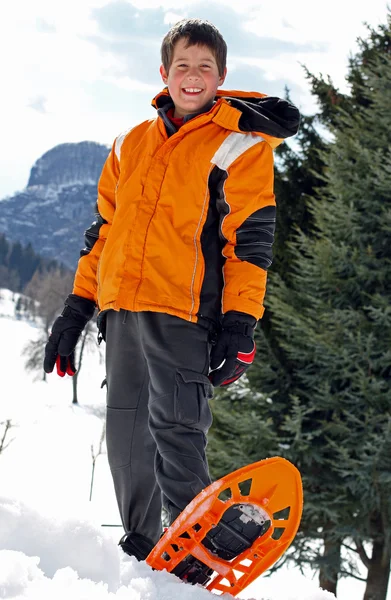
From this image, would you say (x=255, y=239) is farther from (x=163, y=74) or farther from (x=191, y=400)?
(x=163, y=74)

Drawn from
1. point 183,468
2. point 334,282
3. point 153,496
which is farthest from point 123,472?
point 334,282

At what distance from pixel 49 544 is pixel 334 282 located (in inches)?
220

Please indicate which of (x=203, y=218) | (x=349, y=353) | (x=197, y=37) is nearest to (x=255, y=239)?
(x=203, y=218)

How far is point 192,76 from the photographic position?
7.62ft

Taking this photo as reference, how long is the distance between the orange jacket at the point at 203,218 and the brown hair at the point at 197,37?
20 cm

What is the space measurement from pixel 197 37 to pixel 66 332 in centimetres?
126

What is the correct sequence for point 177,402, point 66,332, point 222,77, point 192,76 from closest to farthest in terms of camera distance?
point 177,402 < point 192,76 < point 222,77 < point 66,332

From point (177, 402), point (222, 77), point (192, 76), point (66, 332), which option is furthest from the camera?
point (66, 332)

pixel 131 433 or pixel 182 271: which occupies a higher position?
pixel 182 271

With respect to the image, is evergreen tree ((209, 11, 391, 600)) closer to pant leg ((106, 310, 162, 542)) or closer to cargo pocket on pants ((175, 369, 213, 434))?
pant leg ((106, 310, 162, 542))

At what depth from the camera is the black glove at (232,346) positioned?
84.7 inches

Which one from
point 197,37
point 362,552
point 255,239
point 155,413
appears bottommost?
point 362,552

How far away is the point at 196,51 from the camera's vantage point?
2.30 m

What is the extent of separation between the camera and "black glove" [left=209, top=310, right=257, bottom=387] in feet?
7.06
